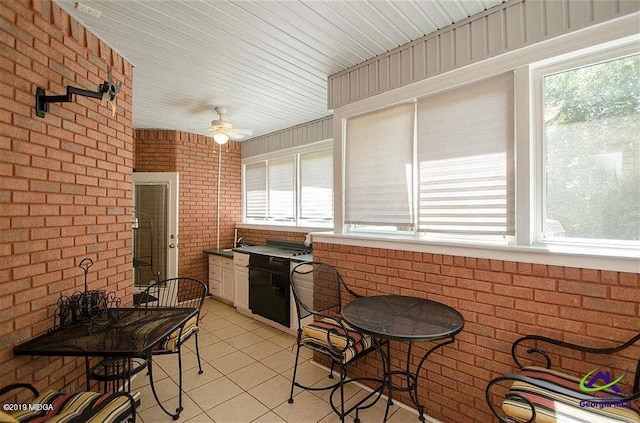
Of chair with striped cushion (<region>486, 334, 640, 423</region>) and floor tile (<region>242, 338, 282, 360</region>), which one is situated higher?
chair with striped cushion (<region>486, 334, 640, 423</region>)

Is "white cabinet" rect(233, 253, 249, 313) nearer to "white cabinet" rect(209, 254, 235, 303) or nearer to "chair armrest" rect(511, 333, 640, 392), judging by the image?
"white cabinet" rect(209, 254, 235, 303)

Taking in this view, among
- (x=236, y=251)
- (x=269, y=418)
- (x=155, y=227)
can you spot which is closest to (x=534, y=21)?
(x=269, y=418)

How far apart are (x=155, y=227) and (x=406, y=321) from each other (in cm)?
407

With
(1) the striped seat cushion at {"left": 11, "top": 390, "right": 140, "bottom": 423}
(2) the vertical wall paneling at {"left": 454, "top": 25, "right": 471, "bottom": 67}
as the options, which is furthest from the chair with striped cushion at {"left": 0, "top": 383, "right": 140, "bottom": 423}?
(2) the vertical wall paneling at {"left": 454, "top": 25, "right": 471, "bottom": 67}

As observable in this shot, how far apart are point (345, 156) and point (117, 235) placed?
6.93 ft

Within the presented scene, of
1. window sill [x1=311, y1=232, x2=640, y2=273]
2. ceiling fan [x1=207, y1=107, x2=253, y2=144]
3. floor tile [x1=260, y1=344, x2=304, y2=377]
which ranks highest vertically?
ceiling fan [x1=207, y1=107, x2=253, y2=144]

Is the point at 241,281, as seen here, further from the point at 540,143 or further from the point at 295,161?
the point at 540,143

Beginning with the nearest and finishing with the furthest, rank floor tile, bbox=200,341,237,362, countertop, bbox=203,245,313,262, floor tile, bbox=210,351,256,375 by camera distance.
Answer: floor tile, bbox=210,351,256,375 → floor tile, bbox=200,341,237,362 → countertop, bbox=203,245,313,262

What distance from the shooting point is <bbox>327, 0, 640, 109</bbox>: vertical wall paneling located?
1568mm

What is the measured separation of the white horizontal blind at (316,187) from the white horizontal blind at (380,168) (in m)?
1.26

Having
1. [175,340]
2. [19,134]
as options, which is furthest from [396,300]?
[19,134]

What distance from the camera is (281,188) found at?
472cm

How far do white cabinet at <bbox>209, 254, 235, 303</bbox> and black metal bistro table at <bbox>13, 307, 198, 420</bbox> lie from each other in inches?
93.3

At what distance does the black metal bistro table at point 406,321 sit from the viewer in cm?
160
